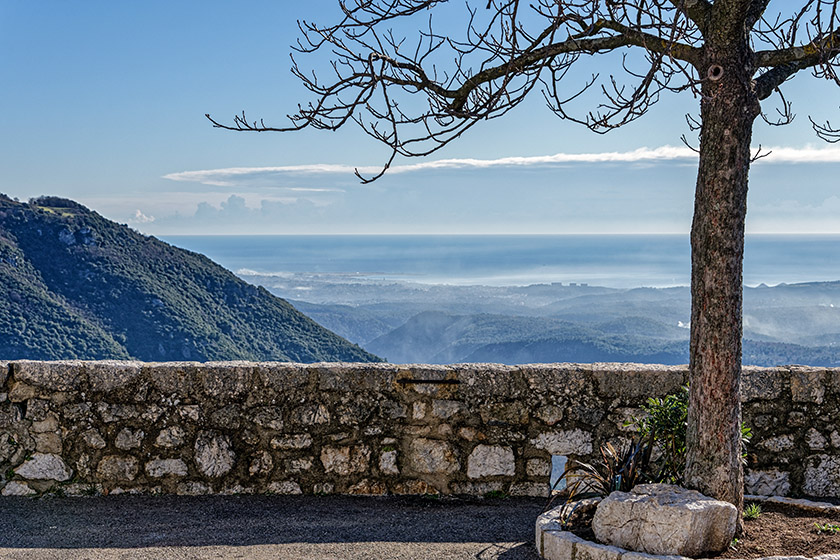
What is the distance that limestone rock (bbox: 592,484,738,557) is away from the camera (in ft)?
12.0

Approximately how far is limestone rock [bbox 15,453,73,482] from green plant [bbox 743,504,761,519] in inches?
163

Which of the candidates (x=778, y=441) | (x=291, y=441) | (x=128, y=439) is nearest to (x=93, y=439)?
(x=128, y=439)

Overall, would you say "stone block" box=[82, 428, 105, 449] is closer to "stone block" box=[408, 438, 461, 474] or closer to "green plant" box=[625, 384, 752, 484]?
"stone block" box=[408, 438, 461, 474]

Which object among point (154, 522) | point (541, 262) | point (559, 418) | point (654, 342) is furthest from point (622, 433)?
point (541, 262)

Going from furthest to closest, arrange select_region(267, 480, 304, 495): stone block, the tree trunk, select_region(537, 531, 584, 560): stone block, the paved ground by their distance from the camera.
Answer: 1. select_region(267, 480, 304, 495): stone block
2. the paved ground
3. the tree trunk
4. select_region(537, 531, 584, 560): stone block

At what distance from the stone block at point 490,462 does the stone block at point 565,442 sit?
0.20 metres

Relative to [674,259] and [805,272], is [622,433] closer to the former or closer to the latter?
[805,272]

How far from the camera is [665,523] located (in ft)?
12.0

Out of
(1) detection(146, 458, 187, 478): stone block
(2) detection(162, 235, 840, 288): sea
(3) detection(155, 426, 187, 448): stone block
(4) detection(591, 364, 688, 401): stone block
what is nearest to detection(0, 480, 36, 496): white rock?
(1) detection(146, 458, 187, 478): stone block

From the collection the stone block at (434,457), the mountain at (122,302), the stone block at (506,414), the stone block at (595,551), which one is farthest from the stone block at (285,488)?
the mountain at (122,302)

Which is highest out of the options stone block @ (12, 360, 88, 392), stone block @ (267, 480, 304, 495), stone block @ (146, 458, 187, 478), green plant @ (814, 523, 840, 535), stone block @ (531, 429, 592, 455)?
stone block @ (12, 360, 88, 392)

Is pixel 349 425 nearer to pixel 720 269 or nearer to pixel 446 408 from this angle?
pixel 446 408

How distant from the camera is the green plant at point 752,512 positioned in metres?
4.24

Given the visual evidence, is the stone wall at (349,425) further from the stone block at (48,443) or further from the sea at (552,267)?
the sea at (552,267)
